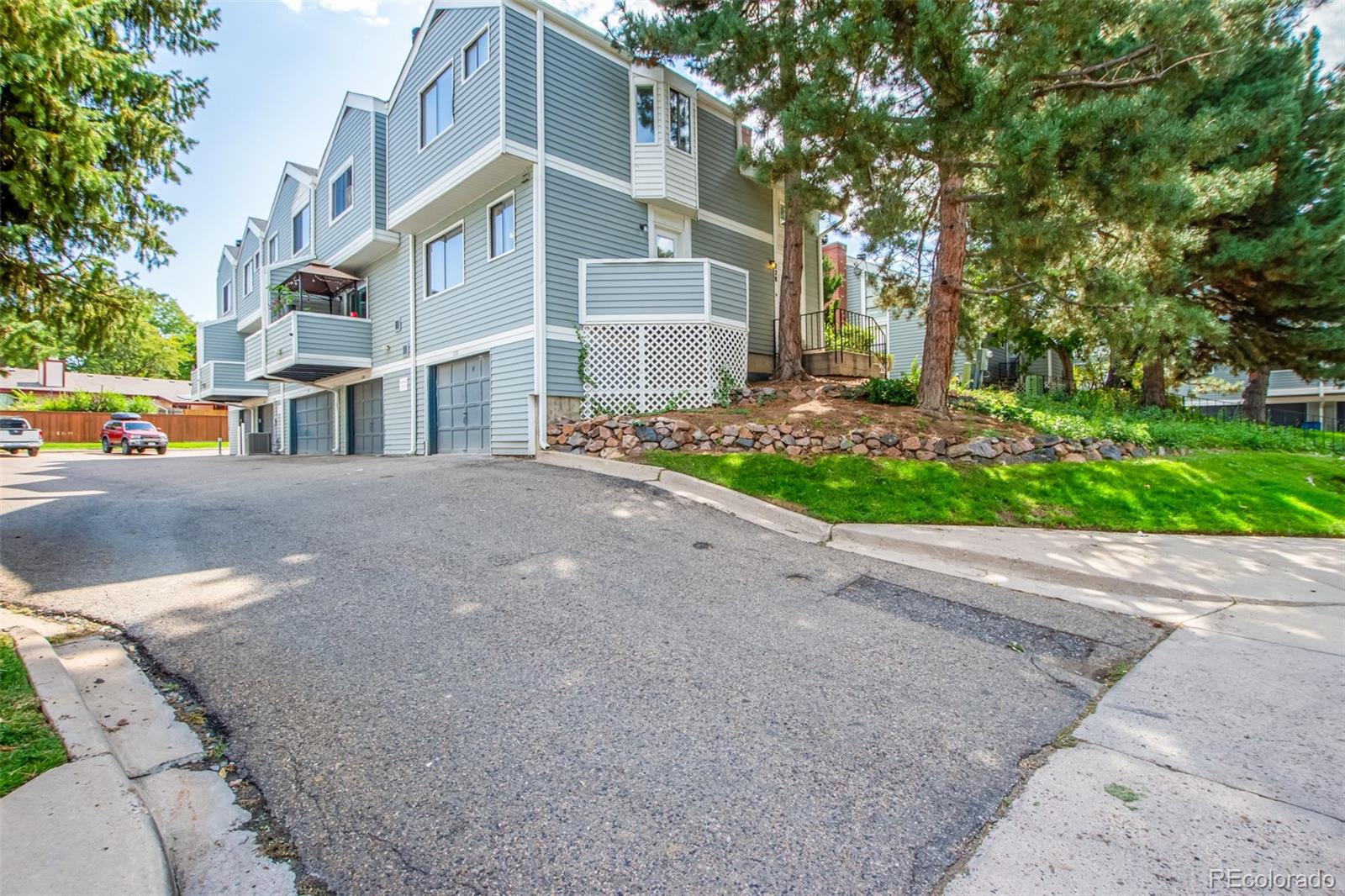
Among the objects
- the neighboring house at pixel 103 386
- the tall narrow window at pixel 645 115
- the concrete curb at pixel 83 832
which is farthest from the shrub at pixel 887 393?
the neighboring house at pixel 103 386

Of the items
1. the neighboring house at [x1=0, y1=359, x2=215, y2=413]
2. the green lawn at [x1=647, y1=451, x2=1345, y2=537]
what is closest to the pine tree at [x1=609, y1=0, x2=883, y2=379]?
the green lawn at [x1=647, y1=451, x2=1345, y2=537]

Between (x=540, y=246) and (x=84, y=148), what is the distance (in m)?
6.87

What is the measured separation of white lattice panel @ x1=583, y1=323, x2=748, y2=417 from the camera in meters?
11.5

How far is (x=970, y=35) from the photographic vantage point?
7.55 meters

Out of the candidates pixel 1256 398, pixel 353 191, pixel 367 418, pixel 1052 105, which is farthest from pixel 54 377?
pixel 1256 398

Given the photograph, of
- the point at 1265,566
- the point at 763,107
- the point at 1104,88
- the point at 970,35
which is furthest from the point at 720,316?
the point at 1265,566

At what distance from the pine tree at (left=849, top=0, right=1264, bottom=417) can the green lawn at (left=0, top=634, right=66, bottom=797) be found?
29.9 ft

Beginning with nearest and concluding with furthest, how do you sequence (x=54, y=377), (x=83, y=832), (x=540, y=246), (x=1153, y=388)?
(x=83, y=832), (x=540, y=246), (x=1153, y=388), (x=54, y=377)

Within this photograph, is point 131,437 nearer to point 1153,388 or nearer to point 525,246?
point 525,246

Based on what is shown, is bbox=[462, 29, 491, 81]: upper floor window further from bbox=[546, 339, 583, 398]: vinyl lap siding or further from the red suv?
the red suv

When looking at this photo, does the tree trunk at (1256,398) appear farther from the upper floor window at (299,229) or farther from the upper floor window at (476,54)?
the upper floor window at (299,229)

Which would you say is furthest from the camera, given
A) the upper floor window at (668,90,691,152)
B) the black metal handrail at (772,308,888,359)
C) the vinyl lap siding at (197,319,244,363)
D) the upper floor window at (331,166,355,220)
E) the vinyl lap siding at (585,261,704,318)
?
the vinyl lap siding at (197,319,244,363)

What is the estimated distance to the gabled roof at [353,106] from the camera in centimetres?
1496

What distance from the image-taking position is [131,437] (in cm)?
2578
